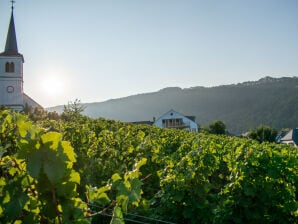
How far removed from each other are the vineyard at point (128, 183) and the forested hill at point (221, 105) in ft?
390

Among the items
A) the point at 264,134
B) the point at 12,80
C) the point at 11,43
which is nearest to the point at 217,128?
the point at 264,134

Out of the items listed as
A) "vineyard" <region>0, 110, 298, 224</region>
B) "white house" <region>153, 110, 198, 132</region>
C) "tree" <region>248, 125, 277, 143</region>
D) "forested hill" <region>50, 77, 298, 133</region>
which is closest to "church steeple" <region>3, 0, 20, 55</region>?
"white house" <region>153, 110, 198, 132</region>

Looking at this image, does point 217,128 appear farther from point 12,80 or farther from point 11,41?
point 11,41

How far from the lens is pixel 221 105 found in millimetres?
159000

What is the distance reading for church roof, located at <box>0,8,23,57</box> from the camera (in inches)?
1906

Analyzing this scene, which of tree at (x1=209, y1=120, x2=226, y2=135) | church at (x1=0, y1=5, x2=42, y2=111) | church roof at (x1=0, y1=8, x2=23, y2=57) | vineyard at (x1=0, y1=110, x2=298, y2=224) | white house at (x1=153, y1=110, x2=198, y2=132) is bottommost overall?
vineyard at (x1=0, y1=110, x2=298, y2=224)

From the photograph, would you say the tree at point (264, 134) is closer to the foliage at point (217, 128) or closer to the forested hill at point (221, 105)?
the foliage at point (217, 128)

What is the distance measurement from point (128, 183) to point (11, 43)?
2051 inches

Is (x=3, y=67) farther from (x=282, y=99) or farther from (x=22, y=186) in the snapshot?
(x=282, y=99)

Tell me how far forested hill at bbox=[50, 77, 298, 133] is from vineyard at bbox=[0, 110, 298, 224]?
119 meters

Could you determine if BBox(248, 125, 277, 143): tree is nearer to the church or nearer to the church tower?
the church

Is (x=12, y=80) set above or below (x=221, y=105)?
below

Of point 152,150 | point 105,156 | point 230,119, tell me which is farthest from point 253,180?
point 230,119

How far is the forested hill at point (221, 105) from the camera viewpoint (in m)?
136
